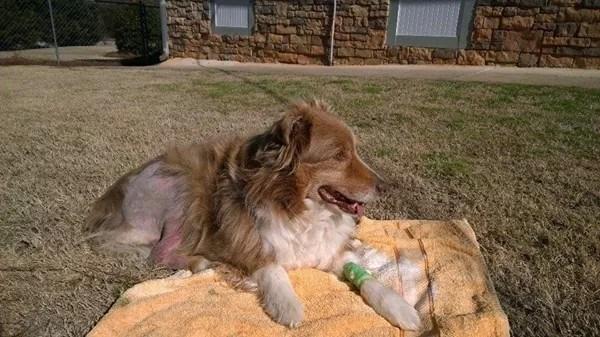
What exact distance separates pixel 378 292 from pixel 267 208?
87cm

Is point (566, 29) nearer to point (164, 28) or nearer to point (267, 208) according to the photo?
point (267, 208)

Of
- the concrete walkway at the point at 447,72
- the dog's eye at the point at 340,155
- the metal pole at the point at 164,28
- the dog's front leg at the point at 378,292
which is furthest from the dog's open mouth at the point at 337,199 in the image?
the metal pole at the point at 164,28

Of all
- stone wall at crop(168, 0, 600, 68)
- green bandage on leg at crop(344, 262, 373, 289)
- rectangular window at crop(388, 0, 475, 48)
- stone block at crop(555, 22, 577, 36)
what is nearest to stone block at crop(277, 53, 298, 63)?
stone wall at crop(168, 0, 600, 68)

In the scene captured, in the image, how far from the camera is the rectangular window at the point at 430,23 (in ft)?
43.8

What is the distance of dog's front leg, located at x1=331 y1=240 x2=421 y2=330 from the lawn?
63 cm

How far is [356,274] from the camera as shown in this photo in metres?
2.78

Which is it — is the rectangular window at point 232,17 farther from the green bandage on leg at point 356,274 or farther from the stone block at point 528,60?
the green bandage on leg at point 356,274

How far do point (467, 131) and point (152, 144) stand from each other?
15.4ft

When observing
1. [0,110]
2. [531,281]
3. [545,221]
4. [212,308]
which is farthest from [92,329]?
[0,110]

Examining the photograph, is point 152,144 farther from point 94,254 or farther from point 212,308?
point 212,308

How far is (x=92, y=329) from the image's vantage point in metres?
2.40

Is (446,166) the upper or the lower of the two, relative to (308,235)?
lower

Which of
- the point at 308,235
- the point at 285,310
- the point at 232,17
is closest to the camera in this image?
the point at 285,310

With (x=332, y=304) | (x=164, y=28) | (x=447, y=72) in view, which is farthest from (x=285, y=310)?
(x=164, y=28)
